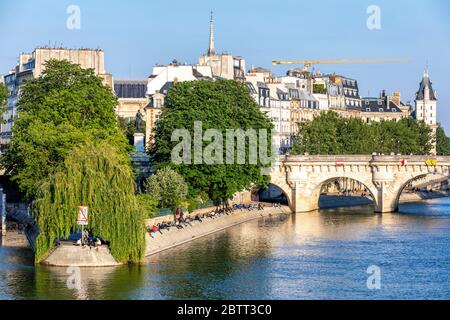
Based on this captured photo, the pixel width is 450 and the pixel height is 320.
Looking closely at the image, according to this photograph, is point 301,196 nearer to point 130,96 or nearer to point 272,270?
point 130,96

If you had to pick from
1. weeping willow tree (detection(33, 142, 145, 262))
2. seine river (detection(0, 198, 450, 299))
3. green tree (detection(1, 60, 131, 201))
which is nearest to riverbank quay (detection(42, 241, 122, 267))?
weeping willow tree (detection(33, 142, 145, 262))

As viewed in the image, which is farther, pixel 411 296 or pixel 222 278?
pixel 222 278

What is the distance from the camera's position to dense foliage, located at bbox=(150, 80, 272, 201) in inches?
4112

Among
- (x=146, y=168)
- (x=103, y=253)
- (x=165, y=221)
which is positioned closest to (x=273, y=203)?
(x=146, y=168)

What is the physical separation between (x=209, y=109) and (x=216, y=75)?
41667 millimetres

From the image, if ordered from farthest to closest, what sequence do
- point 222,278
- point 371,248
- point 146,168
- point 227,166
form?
point 146,168
point 227,166
point 371,248
point 222,278

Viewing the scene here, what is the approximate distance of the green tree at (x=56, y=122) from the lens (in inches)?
3327

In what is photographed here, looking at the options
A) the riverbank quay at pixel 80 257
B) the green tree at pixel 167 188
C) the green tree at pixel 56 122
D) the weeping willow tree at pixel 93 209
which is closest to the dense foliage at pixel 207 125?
the green tree at pixel 167 188

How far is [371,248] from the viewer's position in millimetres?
88125

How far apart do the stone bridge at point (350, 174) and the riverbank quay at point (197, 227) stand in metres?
2.25

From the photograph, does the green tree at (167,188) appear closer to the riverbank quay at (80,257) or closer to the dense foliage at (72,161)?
the dense foliage at (72,161)

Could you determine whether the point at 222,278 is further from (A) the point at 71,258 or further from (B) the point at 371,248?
(B) the point at 371,248

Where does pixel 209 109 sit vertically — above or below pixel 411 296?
above

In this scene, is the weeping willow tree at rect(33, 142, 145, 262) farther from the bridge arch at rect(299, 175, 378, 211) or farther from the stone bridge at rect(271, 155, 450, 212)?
the bridge arch at rect(299, 175, 378, 211)
